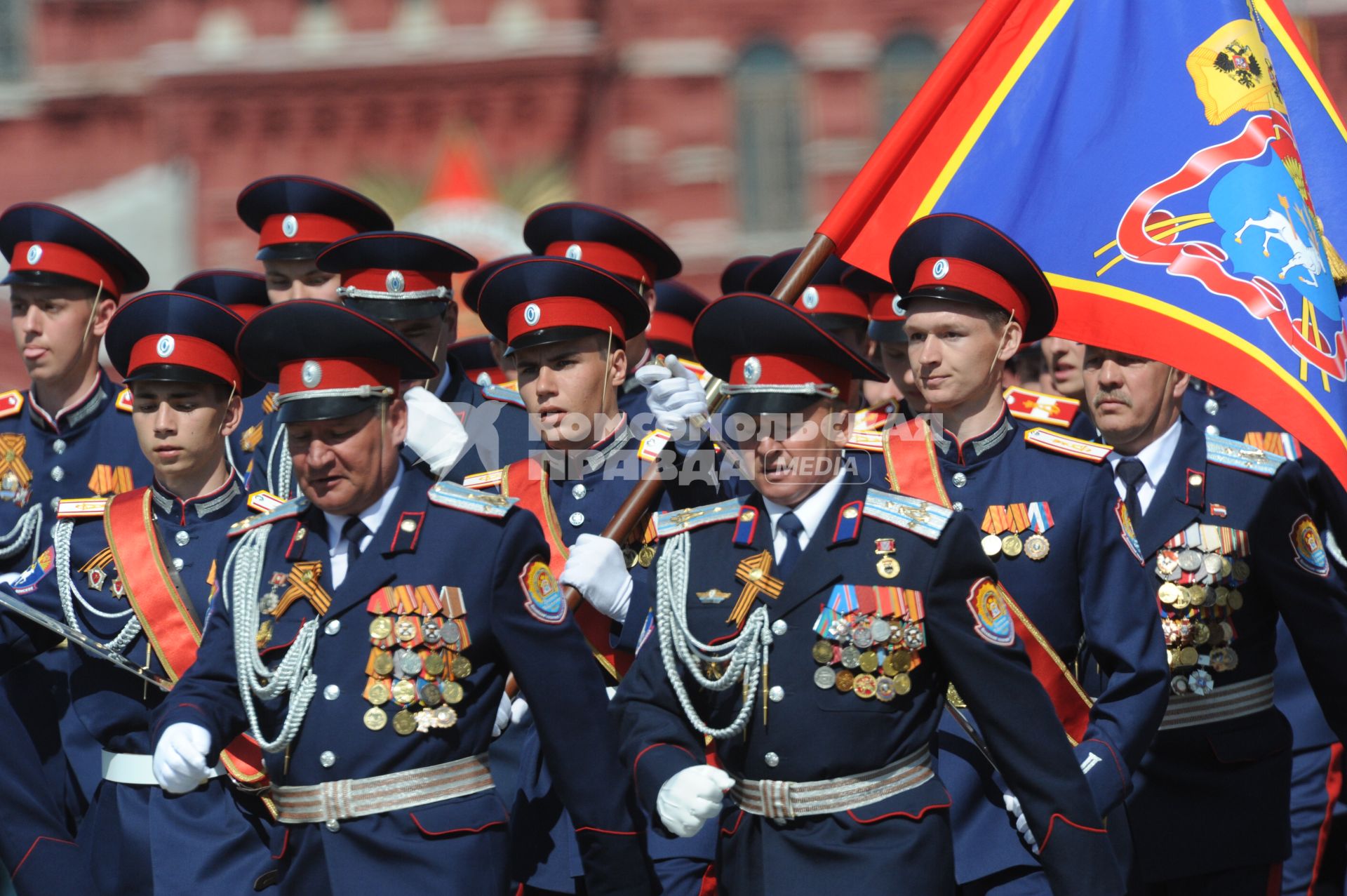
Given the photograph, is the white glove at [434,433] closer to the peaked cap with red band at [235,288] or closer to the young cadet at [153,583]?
the young cadet at [153,583]

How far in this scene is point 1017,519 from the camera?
16.7ft

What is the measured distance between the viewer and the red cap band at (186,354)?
5.51m

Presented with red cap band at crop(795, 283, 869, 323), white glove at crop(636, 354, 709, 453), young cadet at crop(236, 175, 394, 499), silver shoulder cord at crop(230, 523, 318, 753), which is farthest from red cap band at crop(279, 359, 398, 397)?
red cap band at crop(795, 283, 869, 323)

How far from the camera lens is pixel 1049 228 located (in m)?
5.76

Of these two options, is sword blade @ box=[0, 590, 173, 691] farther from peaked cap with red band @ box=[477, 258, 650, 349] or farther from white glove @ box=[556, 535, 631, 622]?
peaked cap with red band @ box=[477, 258, 650, 349]

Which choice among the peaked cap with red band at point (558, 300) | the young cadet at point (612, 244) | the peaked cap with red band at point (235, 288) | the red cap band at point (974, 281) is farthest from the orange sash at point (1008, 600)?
the peaked cap with red band at point (235, 288)

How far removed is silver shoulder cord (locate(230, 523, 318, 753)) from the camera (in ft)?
14.6

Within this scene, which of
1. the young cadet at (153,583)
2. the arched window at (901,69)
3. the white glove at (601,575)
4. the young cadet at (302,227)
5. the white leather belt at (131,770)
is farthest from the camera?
the arched window at (901,69)

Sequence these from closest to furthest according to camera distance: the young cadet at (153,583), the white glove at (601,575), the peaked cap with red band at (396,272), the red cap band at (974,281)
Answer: the red cap band at (974,281) < the white glove at (601,575) < the young cadet at (153,583) < the peaked cap with red band at (396,272)

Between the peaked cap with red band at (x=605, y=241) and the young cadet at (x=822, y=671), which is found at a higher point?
the peaked cap with red band at (x=605, y=241)

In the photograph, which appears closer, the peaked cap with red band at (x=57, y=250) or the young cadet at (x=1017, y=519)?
the young cadet at (x=1017, y=519)

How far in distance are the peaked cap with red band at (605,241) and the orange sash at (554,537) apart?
1.04 meters

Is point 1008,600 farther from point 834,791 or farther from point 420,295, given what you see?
point 420,295

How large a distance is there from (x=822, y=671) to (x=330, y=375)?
1.29 metres
